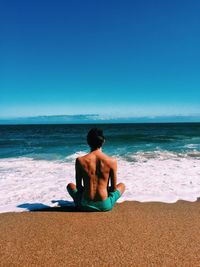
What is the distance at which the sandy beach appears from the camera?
2.74 meters

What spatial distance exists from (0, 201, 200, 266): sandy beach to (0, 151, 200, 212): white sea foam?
0.68 meters

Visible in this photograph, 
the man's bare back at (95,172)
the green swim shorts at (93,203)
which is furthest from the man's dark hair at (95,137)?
the green swim shorts at (93,203)

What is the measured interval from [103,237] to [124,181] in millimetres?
3482

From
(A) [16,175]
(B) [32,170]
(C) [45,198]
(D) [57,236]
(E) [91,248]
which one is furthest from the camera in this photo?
(B) [32,170]

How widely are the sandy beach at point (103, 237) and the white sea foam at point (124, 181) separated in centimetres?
68

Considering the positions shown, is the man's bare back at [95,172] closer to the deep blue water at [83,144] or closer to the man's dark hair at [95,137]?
the man's dark hair at [95,137]

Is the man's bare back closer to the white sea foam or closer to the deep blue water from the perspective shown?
the white sea foam

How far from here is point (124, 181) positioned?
667cm

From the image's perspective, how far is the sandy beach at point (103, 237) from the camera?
2.74 meters

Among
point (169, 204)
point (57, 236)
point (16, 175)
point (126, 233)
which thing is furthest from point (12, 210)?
point (16, 175)

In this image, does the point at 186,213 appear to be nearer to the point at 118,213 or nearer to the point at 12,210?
the point at 118,213

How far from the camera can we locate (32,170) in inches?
337

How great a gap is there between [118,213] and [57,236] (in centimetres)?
120

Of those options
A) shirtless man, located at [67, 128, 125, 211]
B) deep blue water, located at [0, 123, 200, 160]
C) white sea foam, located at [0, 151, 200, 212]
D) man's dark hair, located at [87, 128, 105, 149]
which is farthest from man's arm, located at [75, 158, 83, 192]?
deep blue water, located at [0, 123, 200, 160]
